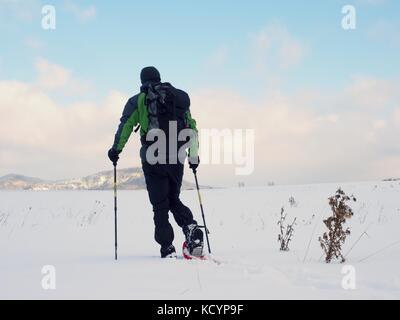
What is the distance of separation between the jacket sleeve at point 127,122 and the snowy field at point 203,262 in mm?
1406

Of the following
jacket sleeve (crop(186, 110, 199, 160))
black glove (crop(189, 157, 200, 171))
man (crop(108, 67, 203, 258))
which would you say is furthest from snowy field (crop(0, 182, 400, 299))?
jacket sleeve (crop(186, 110, 199, 160))

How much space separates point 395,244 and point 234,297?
14.1 ft

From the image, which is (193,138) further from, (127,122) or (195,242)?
(195,242)

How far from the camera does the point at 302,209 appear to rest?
41.7 ft

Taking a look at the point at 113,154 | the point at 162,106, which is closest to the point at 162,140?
the point at 162,106

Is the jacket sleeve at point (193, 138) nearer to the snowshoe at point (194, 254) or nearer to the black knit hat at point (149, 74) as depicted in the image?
the black knit hat at point (149, 74)

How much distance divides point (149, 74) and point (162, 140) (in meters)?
0.87

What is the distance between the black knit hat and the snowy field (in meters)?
2.15

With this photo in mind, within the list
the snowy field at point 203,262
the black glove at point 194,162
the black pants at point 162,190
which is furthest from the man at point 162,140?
the snowy field at point 203,262

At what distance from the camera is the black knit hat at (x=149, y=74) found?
554 centimetres

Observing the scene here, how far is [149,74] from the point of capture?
554 cm

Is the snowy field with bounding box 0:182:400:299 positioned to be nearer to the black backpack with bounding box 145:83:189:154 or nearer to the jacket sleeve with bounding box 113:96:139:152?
the jacket sleeve with bounding box 113:96:139:152

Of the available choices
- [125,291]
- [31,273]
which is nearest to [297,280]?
[125,291]
